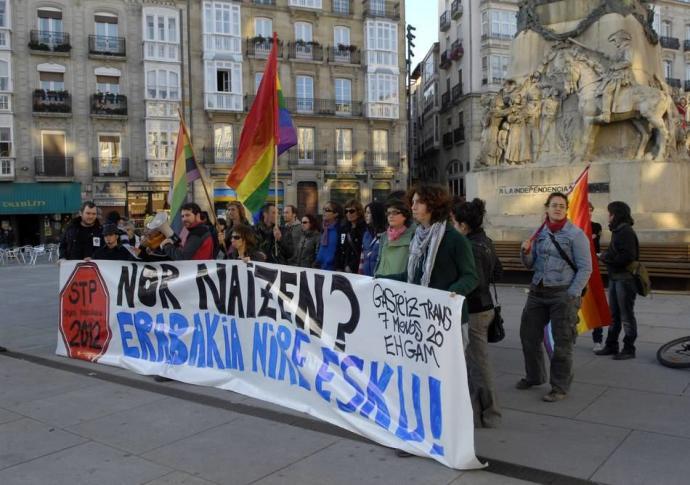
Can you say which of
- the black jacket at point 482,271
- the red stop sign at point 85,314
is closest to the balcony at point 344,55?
the red stop sign at point 85,314

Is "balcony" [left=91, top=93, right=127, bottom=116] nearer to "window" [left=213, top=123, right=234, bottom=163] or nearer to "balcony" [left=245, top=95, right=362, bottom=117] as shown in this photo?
"window" [left=213, top=123, right=234, bottom=163]

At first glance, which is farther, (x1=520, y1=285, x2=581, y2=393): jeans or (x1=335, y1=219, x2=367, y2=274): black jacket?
(x1=335, y1=219, x2=367, y2=274): black jacket

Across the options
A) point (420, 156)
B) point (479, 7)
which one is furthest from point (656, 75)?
point (420, 156)

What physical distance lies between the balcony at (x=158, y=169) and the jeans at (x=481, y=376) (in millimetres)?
35638

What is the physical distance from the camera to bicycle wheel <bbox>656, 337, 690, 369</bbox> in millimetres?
6254

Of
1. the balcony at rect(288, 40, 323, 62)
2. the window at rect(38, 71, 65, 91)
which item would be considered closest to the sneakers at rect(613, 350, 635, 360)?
the window at rect(38, 71, 65, 91)

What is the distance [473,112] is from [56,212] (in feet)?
92.8

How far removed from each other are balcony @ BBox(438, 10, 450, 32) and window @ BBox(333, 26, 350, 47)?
11577mm

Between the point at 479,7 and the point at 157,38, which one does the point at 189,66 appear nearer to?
the point at 157,38

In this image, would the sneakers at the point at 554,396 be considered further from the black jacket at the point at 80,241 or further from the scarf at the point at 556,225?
the black jacket at the point at 80,241

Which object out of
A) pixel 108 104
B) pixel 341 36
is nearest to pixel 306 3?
pixel 341 36

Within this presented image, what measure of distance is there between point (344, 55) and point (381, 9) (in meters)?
4.56

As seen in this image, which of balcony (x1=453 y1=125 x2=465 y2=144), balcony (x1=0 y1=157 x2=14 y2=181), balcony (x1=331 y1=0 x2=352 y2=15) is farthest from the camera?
balcony (x1=453 y1=125 x2=465 y2=144)

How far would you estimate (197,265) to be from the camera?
20.9 ft
